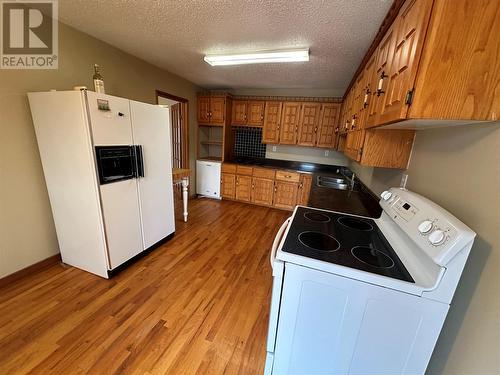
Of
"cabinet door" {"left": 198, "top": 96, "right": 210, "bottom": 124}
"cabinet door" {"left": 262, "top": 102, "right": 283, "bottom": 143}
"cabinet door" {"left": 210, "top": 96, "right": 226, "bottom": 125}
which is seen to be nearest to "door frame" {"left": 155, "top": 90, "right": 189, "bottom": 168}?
"cabinet door" {"left": 198, "top": 96, "right": 210, "bottom": 124}

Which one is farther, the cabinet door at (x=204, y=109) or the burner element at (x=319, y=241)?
the cabinet door at (x=204, y=109)

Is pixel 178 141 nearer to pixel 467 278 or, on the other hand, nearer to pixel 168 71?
pixel 168 71

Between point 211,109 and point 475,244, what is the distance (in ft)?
14.2

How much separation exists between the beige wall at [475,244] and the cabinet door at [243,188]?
134 inches

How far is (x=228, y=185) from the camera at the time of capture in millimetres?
4555

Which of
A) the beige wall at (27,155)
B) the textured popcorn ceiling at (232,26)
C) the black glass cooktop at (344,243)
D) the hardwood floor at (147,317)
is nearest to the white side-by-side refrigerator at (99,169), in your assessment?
the beige wall at (27,155)

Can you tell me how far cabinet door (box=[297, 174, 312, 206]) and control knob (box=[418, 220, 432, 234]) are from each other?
3.09m

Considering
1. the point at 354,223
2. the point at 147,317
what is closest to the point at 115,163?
the point at 147,317

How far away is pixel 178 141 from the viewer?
425 cm

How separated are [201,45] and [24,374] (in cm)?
300

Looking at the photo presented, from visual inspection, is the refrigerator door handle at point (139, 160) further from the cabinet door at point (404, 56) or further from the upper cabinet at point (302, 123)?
the upper cabinet at point (302, 123)

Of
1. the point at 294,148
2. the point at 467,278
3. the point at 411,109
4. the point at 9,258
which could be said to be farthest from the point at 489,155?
the point at 294,148

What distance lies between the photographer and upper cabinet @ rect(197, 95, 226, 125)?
4.31 meters

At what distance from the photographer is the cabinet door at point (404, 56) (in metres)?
0.84
